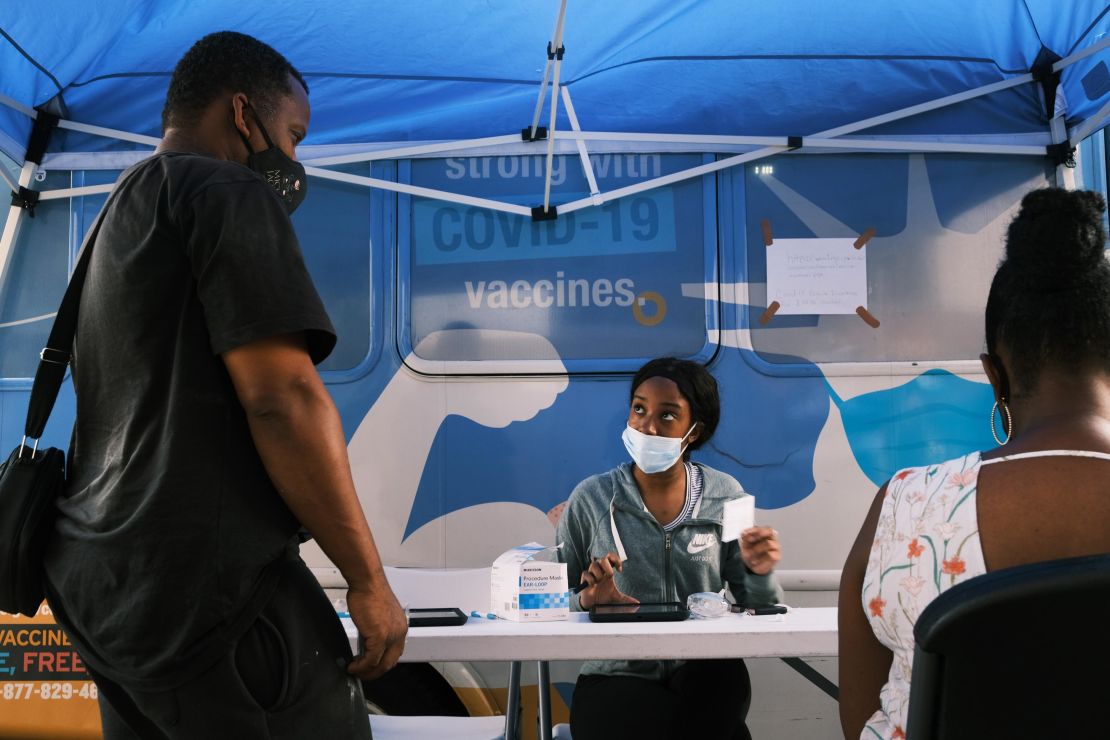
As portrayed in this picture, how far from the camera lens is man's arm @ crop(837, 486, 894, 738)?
1365 millimetres

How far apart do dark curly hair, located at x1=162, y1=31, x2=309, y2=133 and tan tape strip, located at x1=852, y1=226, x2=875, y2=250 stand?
262 cm

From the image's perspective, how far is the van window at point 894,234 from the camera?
375cm

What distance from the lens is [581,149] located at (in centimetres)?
382

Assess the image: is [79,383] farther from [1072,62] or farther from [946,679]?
[1072,62]

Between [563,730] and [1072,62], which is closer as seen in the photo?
[563,730]

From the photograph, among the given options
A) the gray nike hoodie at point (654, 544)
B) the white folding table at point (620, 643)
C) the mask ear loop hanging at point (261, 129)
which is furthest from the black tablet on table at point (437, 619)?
the mask ear loop hanging at point (261, 129)

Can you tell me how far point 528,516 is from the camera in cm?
369

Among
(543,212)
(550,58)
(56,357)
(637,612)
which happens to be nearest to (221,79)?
(56,357)

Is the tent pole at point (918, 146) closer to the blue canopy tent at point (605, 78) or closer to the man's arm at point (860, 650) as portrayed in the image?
the blue canopy tent at point (605, 78)

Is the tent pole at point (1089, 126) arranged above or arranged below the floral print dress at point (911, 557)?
above

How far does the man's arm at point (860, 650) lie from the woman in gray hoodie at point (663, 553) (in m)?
1.26

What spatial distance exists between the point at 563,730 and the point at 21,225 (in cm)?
282

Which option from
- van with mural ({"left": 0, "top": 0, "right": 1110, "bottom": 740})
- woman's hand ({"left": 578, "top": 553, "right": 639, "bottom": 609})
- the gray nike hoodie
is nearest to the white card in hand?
the gray nike hoodie

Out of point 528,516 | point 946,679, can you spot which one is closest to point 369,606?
point 946,679
